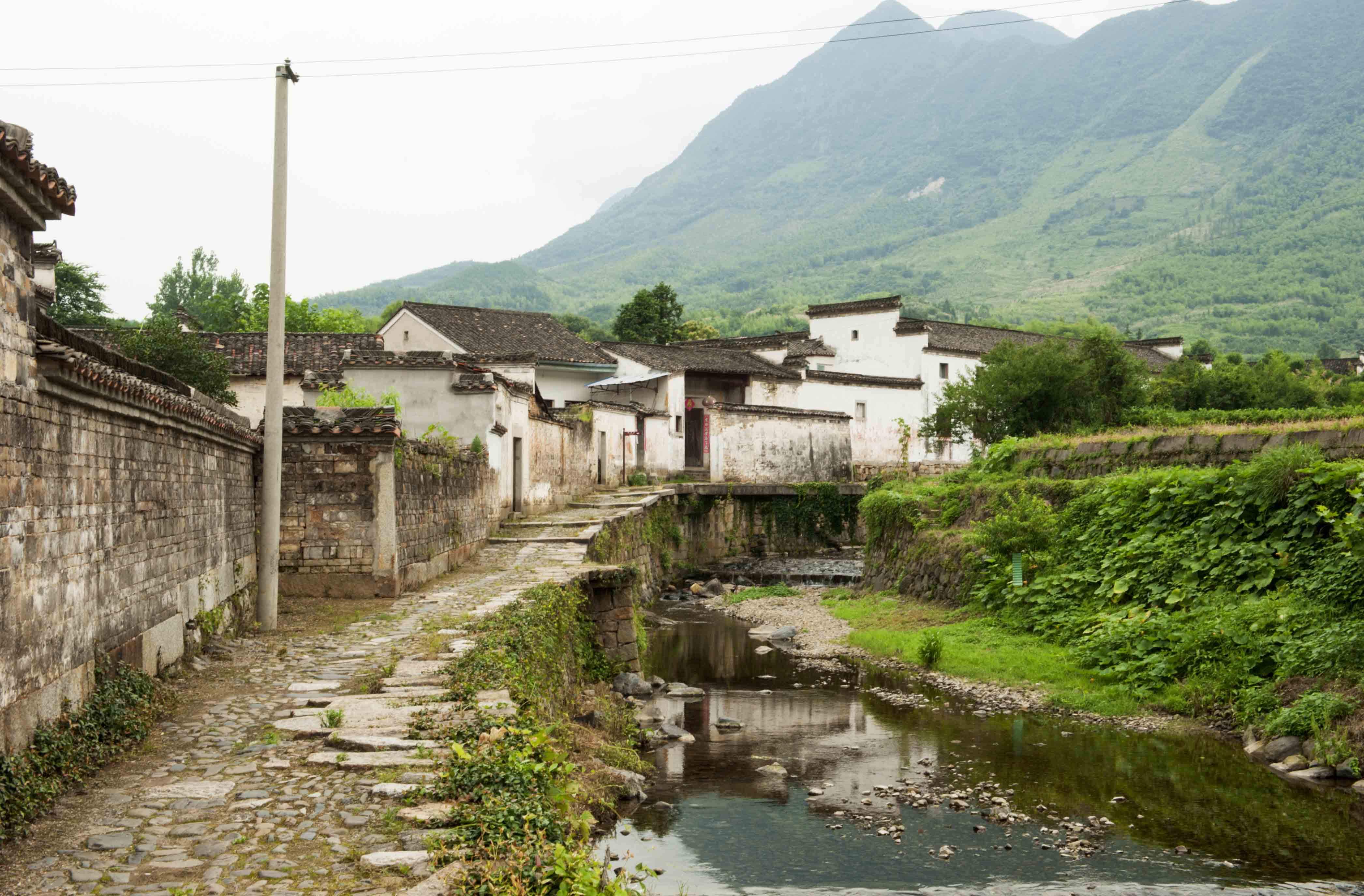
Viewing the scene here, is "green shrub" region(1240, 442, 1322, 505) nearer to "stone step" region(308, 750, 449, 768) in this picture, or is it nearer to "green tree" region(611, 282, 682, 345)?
"stone step" region(308, 750, 449, 768)

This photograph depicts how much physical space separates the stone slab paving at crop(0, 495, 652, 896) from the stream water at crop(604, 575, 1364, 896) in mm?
2392

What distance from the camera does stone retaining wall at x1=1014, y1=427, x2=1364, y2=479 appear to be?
1666 centimetres

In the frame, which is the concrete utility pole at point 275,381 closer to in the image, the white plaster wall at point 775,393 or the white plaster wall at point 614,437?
the white plaster wall at point 614,437

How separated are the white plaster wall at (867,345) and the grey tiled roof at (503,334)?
1161 centimetres

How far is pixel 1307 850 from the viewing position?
8.77 meters

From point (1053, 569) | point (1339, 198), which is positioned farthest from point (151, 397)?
point (1339, 198)

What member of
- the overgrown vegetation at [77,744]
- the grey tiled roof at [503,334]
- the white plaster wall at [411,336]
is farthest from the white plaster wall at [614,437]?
the overgrown vegetation at [77,744]

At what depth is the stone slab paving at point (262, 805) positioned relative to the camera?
15.8 ft

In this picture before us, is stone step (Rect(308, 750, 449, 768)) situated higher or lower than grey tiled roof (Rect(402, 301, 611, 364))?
lower

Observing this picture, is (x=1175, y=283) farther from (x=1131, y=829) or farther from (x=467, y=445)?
(x=1131, y=829)

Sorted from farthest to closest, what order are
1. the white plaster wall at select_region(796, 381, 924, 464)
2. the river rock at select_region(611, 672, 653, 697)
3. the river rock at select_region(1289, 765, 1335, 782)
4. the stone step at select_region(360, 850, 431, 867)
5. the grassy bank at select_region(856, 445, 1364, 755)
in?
the white plaster wall at select_region(796, 381, 924, 464), the river rock at select_region(611, 672, 653, 697), the grassy bank at select_region(856, 445, 1364, 755), the river rock at select_region(1289, 765, 1335, 782), the stone step at select_region(360, 850, 431, 867)

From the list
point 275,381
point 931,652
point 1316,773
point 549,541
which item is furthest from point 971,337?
point 275,381

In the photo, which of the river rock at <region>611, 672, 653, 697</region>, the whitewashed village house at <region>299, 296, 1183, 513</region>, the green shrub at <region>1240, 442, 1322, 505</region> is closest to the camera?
the green shrub at <region>1240, 442, 1322, 505</region>

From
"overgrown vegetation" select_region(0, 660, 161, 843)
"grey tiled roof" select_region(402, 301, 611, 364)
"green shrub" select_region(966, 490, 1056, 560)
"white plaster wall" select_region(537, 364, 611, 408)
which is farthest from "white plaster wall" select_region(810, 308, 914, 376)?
"overgrown vegetation" select_region(0, 660, 161, 843)
